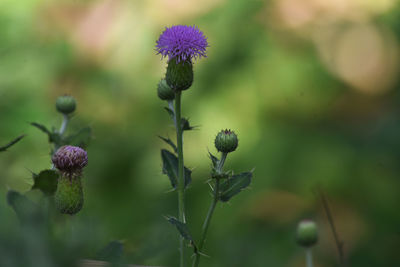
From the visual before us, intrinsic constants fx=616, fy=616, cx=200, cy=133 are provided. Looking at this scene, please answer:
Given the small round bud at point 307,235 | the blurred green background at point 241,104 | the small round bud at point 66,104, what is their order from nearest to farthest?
the small round bud at point 307,235, the small round bud at point 66,104, the blurred green background at point 241,104

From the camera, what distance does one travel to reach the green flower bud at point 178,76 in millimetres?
660

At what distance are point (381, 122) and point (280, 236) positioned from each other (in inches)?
16.7

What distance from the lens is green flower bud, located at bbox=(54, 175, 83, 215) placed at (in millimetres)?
536

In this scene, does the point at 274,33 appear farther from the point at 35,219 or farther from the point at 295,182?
the point at 35,219

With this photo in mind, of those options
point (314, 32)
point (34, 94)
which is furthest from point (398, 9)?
point (34, 94)

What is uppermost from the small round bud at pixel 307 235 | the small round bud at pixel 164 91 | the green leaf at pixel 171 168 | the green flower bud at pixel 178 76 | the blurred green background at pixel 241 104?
the blurred green background at pixel 241 104

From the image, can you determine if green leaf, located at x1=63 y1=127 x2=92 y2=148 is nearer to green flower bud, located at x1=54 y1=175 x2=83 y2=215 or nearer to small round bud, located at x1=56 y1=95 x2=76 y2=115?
small round bud, located at x1=56 y1=95 x2=76 y2=115

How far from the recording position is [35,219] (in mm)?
150

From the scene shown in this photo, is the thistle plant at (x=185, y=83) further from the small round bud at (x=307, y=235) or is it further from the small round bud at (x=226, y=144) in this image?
the small round bud at (x=307, y=235)

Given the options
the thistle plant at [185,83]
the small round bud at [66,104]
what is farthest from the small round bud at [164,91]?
the small round bud at [66,104]

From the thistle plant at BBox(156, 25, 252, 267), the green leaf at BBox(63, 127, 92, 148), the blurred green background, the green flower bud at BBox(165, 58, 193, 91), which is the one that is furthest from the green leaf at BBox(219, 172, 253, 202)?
the blurred green background

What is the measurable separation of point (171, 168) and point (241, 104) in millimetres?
1274

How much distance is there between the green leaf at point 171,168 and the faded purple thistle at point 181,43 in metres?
0.11

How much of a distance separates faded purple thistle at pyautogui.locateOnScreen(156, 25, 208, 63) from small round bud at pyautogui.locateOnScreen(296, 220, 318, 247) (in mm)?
264
